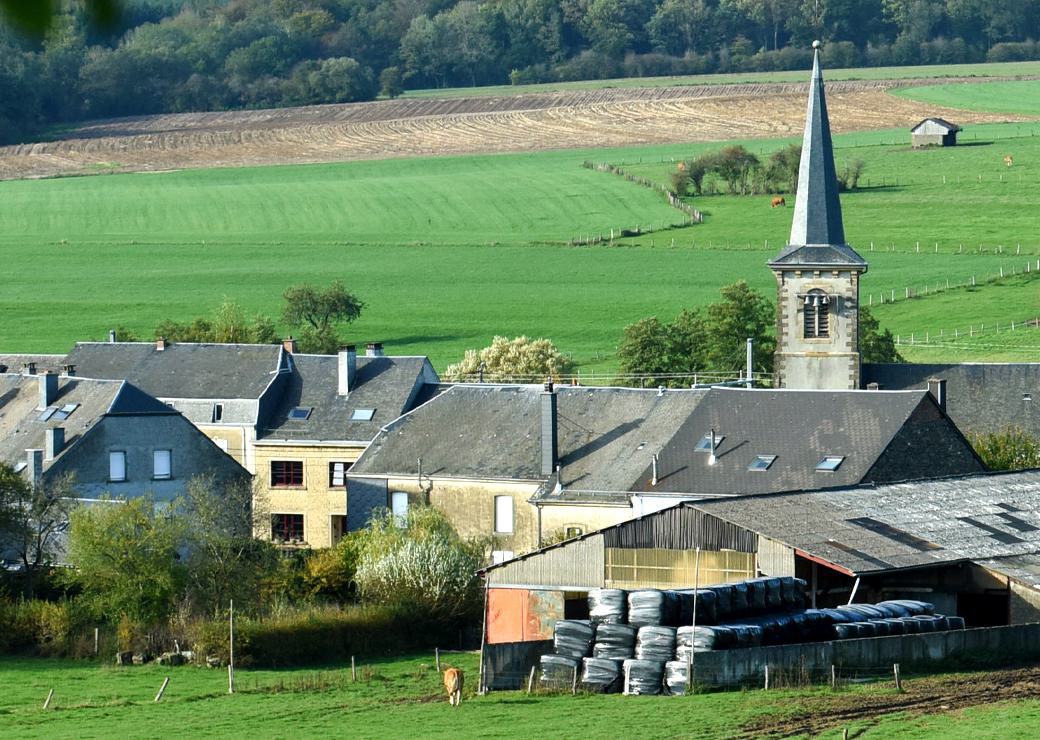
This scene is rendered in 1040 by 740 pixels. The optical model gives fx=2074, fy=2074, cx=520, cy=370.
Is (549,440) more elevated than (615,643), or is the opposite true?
(549,440)

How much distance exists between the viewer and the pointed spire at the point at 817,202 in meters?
56.2

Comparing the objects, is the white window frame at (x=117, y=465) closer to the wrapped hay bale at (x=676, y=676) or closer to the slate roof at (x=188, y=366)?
the slate roof at (x=188, y=366)

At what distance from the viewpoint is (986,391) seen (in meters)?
53.7

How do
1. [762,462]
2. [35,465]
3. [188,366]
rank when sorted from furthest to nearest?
[188,366]
[35,465]
[762,462]

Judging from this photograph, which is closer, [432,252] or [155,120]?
[432,252]

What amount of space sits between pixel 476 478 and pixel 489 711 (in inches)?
842

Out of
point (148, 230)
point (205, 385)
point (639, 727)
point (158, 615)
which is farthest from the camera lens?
point (148, 230)

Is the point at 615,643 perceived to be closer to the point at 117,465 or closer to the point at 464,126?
the point at 117,465

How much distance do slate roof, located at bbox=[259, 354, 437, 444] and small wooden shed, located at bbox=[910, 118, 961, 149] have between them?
7491 cm

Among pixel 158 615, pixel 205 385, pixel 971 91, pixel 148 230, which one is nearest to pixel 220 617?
pixel 158 615

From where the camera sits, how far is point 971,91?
14288cm

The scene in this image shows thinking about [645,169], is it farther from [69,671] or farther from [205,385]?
[69,671]

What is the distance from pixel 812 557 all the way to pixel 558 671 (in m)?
5.52

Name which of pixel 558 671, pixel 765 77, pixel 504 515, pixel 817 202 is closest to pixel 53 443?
pixel 504 515
